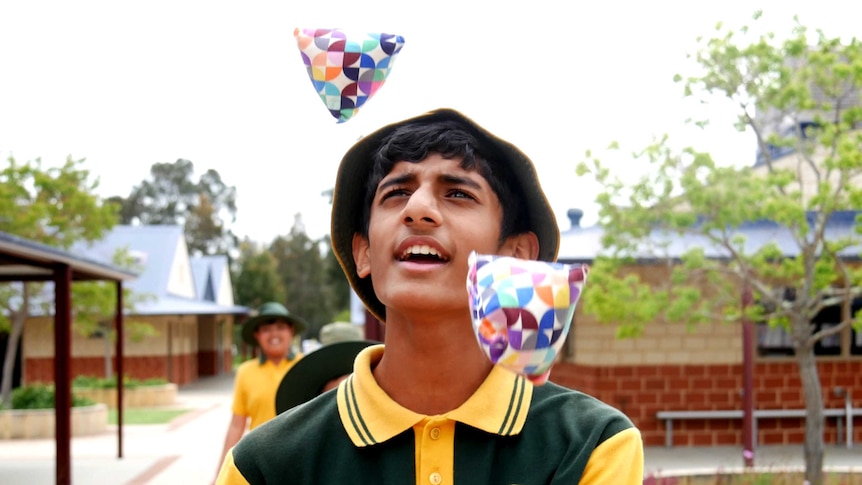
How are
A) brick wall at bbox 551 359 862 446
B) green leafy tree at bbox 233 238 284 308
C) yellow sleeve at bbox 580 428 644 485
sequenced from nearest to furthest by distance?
yellow sleeve at bbox 580 428 644 485 → brick wall at bbox 551 359 862 446 → green leafy tree at bbox 233 238 284 308

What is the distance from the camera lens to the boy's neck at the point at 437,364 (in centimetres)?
175

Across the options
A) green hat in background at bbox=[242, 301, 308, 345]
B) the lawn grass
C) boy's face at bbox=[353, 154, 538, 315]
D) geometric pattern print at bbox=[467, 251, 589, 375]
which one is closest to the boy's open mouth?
boy's face at bbox=[353, 154, 538, 315]

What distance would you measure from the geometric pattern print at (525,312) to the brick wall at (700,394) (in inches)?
510

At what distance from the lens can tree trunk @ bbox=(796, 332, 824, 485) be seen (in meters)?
9.48

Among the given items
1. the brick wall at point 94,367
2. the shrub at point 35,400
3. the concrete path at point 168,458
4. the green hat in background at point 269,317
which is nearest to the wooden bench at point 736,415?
the concrete path at point 168,458

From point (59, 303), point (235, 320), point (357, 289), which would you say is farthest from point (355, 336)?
point (235, 320)

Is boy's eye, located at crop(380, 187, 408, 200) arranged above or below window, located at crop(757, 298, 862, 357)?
→ above

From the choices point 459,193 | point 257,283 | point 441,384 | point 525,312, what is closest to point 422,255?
point 459,193

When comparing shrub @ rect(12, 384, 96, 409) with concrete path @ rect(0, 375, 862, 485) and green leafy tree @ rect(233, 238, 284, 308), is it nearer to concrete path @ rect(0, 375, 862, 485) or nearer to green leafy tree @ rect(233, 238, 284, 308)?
concrete path @ rect(0, 375, 862, 485)

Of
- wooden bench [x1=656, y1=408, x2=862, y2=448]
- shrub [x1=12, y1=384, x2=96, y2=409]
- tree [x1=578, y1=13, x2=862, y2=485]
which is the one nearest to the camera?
tree [x1=578, y1=13, x2=862, y2=485]

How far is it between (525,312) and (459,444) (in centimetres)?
51

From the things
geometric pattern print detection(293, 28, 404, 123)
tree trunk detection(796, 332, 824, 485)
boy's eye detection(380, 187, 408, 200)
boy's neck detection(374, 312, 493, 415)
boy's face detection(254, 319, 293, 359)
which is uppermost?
geometric pattern print detection(293, 28, 404, 123)

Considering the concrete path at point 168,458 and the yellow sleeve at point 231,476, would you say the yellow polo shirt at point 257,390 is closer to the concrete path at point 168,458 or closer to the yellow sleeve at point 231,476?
the yellow sleeve at point 231,476

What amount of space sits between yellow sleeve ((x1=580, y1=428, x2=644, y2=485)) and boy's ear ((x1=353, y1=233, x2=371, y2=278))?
1.69 ft
